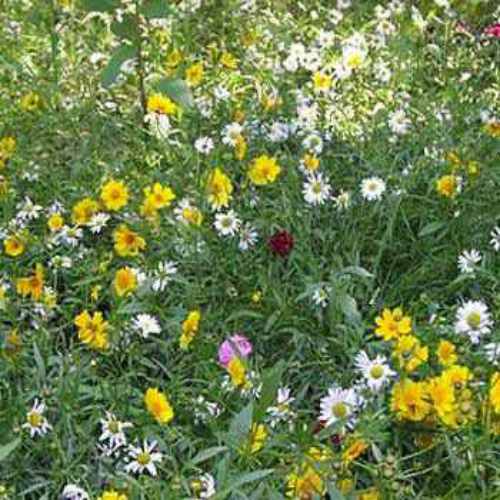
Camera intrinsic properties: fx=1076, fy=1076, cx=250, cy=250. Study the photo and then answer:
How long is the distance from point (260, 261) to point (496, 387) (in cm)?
74

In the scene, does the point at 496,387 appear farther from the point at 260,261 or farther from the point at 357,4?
the point at 357,4

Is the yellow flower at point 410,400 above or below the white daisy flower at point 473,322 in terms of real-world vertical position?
below

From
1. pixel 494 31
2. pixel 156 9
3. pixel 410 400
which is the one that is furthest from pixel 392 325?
pixel 494 31

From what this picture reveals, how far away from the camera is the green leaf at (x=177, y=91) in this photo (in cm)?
254

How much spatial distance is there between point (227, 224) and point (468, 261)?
50 cm

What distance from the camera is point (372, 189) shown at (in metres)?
2.32

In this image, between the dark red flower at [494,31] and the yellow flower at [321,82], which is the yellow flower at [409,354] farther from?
the dark red flower at [494,31]

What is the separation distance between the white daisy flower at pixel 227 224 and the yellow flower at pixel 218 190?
26 mm

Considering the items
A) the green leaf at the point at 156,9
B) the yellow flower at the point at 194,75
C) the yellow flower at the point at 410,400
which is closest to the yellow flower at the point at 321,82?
the yellow flower at the point at 194,75

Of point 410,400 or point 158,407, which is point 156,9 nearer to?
point 158,407

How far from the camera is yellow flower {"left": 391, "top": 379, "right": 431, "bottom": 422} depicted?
1.63m

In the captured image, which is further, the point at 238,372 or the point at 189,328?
the point at 189,328

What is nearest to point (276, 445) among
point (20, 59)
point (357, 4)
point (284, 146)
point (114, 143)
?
point (284, 146)

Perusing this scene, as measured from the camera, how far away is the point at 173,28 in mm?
3166
